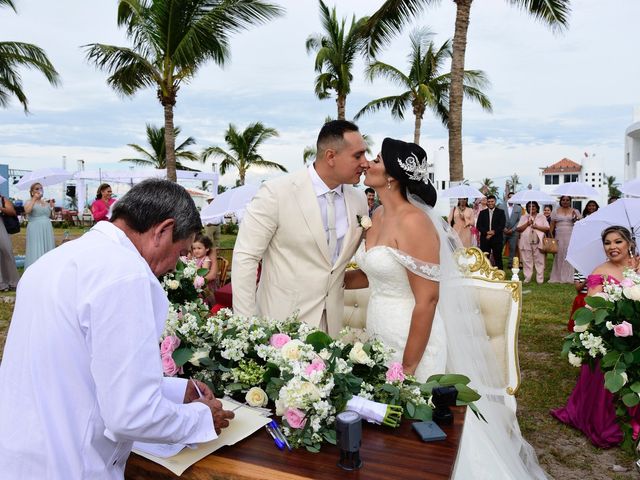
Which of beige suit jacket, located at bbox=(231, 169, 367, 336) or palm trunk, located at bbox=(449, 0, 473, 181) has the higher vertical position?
palm trunk, located at bbox=(449, 0, 473, 181)

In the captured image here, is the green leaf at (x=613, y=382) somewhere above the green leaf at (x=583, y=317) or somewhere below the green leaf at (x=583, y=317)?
below

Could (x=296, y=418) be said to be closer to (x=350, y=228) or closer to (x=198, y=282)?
(x=350, y=228)

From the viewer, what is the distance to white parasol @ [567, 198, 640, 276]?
5355 millimetres

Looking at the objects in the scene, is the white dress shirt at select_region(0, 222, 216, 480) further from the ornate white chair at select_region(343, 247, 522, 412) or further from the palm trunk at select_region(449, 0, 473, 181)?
the palm trunk at select_region(449, 0, 473, 181)

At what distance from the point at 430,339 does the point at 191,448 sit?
1950mm

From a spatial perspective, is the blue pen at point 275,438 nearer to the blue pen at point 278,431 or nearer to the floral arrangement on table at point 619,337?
the blue pen at point 278,431

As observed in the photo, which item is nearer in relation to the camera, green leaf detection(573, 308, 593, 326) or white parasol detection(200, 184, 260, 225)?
green leaf detection(573, 308, 593, 326)

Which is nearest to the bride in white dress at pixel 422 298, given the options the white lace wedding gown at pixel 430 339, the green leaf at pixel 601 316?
the white lace wedding gown at pixel 430 339

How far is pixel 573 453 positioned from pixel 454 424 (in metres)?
2.73

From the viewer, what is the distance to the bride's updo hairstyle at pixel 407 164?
10.3 feet

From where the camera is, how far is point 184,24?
14.0m

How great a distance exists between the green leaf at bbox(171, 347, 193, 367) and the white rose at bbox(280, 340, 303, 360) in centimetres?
50

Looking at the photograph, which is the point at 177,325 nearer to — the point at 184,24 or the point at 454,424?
the point at 454,424

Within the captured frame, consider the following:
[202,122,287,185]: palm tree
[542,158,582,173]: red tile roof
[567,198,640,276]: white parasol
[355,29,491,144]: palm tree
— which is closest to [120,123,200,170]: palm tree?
[202,122,287,185]: palm tree
